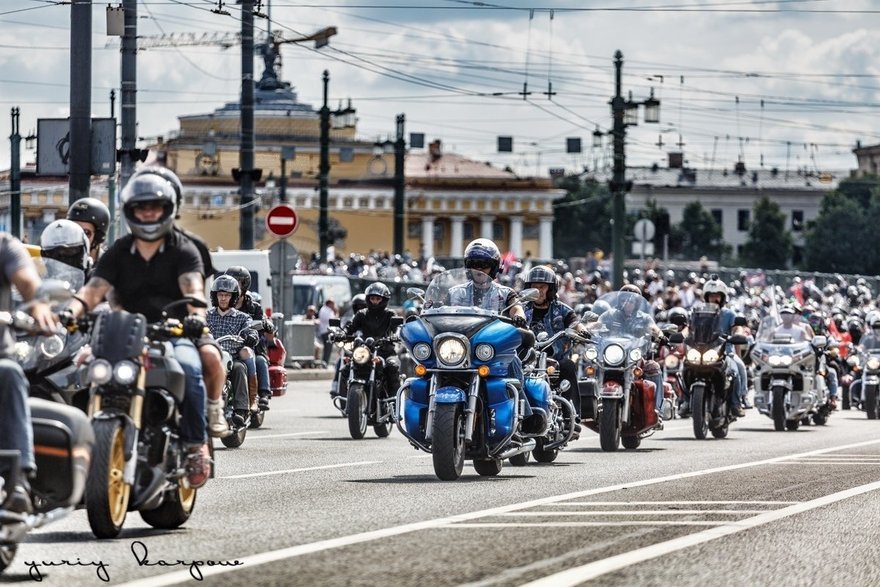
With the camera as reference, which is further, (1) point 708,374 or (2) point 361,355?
(1) point 708,374

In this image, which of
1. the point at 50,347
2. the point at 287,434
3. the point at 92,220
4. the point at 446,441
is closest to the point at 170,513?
the point at 50,347

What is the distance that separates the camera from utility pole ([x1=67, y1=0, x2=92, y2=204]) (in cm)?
2514

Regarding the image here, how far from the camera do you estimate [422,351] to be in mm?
14953

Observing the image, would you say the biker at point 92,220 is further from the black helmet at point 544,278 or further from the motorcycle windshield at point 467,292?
the black helmet at point 544,278

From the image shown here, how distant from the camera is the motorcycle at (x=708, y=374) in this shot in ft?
75.3

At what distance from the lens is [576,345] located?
19.5 m

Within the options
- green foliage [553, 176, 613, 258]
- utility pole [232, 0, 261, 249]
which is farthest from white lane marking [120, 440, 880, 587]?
green foliage [553, 176, 613, 258]

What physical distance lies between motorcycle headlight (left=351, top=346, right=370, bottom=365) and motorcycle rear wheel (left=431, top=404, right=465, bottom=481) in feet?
25.3

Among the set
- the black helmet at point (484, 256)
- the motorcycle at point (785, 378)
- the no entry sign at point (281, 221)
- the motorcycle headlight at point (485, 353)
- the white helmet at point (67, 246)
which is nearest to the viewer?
the white helmet at point (67, 246)

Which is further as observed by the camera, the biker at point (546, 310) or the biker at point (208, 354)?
the biker at point (546, 310)

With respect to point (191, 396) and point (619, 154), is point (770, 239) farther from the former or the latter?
point (191, 396)

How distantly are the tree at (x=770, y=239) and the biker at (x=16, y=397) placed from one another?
14880 centimetres

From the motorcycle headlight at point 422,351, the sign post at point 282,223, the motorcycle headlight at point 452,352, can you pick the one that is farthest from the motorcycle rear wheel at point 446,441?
the sign post at point 282,223

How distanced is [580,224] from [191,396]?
147999 millimetres
